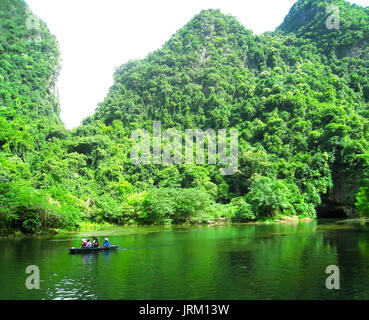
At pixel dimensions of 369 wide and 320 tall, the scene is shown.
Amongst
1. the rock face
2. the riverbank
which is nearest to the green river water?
the riverbank

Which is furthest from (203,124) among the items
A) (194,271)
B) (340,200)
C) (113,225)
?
(194,271)

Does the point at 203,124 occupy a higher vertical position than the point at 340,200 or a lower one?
higher

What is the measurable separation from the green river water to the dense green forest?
1252cm

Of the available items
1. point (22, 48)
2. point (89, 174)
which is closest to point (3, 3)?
point (22, 48)

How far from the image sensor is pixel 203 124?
8038 centimetres

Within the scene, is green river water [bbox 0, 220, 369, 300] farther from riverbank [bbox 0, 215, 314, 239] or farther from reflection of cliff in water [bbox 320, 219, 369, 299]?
riverbank [bbox 0, 215, 314, 239]

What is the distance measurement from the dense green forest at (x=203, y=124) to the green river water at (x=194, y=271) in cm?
1252

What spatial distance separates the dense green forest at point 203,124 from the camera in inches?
1737

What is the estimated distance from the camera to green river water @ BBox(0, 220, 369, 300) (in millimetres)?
10922

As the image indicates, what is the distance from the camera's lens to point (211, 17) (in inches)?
4274

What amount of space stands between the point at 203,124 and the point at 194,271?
222 ft

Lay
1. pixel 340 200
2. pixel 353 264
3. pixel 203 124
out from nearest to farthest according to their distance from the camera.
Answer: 1. pixel 353 264
2. pixel 340 200
3. pixel 203 124

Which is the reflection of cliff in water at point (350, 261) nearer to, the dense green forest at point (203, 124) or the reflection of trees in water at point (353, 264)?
the reflection of trees in water at point (353, 264)

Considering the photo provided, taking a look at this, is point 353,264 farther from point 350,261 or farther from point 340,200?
point 340,200
